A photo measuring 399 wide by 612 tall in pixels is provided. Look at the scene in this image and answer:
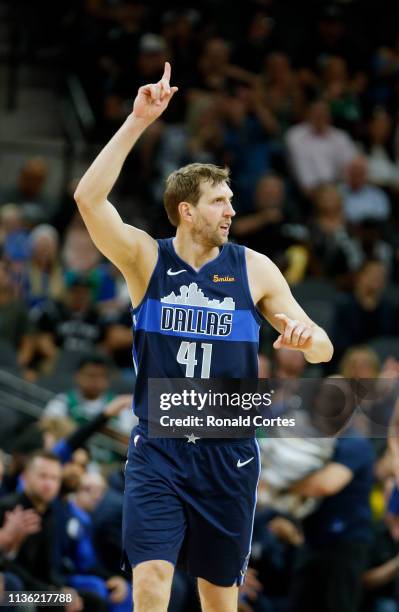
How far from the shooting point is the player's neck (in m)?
5.85

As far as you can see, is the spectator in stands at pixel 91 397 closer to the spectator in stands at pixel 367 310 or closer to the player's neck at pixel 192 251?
the spectator in stands at pixel 367 310

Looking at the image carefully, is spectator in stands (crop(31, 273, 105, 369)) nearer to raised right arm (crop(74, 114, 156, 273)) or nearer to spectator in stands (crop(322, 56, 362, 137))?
spectator in stands (crop(322, 56, 362, 137))

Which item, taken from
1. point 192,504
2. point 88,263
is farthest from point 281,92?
point 192,504

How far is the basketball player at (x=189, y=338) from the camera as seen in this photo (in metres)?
5.51

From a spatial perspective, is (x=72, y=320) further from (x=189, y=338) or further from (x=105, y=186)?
(x=105, y=186)

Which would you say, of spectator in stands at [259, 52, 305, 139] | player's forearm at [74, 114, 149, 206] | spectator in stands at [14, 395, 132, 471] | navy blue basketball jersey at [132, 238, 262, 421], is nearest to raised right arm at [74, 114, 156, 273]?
player's forearm at [74, 114, 149, 206]

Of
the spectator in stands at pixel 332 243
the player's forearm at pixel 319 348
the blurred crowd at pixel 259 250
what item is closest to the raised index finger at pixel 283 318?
the player's forearm at pixel 319 348

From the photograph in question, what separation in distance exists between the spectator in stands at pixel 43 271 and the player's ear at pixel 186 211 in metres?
6.12

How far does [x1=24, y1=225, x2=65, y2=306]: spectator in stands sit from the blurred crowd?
0.02 m

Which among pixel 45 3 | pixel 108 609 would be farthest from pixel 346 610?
pixel 45 3

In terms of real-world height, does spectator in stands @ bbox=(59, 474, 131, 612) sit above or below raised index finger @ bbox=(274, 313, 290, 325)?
below

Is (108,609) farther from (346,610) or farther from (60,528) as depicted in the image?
(346,610)

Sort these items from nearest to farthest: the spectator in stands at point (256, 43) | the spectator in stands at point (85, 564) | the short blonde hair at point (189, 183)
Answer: the short blonde hair at point (189, 183) < the spectator in stands at point (85, 564) < the spectator in stands at point (256, 43)

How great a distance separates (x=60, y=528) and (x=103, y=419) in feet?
2.76
